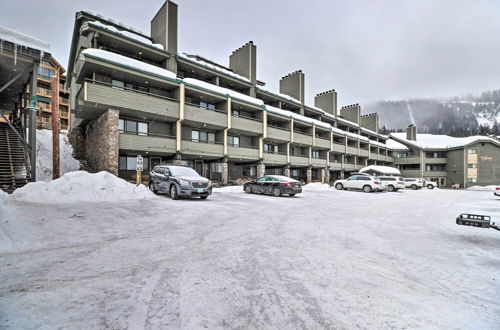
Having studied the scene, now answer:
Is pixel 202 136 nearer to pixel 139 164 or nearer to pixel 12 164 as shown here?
pixel 139 164

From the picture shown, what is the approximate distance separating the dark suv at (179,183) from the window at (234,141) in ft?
44.4

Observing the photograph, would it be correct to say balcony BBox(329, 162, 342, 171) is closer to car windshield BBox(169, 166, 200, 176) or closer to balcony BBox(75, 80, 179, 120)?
balcony BBox(75, 80, 179, 120)

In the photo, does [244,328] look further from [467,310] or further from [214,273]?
[467,310]

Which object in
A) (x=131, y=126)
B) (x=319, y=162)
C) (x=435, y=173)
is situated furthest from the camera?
(x=435, y=173)

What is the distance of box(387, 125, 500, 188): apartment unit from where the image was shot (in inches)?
1916

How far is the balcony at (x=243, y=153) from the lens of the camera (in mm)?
25203

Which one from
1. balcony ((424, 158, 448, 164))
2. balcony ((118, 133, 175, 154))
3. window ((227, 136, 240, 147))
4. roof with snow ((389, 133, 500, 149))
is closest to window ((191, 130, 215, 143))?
window ((227, 136, 240, 147))

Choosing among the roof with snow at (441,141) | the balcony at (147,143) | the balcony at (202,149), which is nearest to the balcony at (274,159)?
the balcony at (202,149)

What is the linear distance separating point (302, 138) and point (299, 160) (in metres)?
3.23

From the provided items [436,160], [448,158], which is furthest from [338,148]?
[448,158]

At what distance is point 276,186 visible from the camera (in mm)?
16828

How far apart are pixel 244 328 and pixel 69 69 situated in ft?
116

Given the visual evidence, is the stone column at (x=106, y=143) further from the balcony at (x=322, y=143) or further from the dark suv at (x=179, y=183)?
the balcony at (x=322, y=143)

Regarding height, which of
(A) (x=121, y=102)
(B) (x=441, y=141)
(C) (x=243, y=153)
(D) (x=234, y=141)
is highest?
(B) (x=441, y=141)
